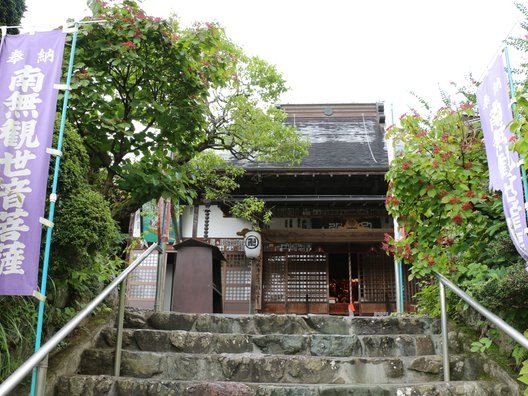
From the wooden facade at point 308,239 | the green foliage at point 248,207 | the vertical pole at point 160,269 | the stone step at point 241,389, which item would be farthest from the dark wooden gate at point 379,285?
the stone step at point 241,389

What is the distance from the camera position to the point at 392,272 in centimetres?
1248

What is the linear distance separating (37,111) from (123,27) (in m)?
1.91

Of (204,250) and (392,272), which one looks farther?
(392,272)

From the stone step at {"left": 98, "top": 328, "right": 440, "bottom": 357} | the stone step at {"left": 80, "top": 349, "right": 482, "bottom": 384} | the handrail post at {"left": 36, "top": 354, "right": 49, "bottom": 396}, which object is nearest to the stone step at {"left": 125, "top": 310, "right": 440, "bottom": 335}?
the stone step at {"left": 98, "top": 328, "right": 440, "bottom": 357}

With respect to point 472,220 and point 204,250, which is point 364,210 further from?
point 472,220

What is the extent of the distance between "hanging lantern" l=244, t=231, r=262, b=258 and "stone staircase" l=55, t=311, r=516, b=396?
21.5 ft

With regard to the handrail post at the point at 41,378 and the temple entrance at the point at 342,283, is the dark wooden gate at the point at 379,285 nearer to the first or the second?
the temple entrance at the point at 342,283

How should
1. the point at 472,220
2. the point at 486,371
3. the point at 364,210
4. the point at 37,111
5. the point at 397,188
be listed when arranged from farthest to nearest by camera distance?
1. the point at 364,210
2. the point at 397,188
3. the point at 472,220
4. the point at 486,371
5. the point at 37,111

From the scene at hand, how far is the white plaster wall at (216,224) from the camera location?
1244 centimetres

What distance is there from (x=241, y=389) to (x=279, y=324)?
53.6 inches

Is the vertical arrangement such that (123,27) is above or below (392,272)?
above

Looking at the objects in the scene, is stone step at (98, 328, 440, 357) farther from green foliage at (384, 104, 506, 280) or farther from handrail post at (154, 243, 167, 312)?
handrail post at (154, 243, 167, 312)

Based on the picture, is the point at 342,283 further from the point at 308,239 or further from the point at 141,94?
the point at 141,94

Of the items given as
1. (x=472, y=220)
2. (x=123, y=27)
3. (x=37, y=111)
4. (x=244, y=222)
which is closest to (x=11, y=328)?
(x=37, y=111)
